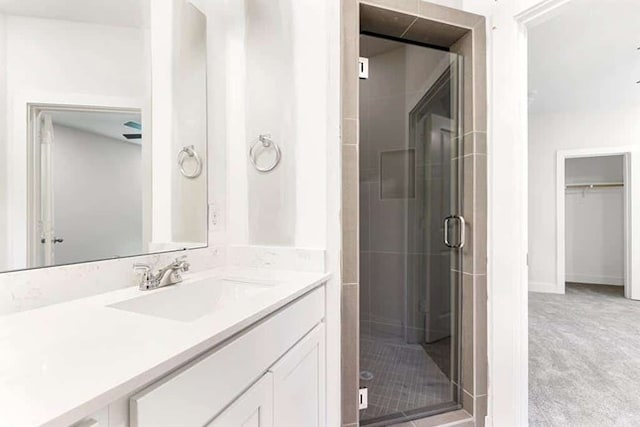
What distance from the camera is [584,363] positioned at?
2.17 m

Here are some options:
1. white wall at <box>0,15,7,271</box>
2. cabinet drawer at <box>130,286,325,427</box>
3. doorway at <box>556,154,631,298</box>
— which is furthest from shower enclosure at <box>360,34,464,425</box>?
doorway at <box>556,154,631,298</box>

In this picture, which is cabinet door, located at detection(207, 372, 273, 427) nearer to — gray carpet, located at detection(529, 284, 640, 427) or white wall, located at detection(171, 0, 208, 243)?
white wall, located at detection(171, 0, 208, 243)

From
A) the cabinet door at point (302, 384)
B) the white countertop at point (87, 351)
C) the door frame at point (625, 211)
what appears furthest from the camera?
the door frame at point (625, 211)

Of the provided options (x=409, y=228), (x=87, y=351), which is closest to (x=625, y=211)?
(x=409, y=228)

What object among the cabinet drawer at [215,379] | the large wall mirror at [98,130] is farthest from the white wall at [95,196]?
the cabinet drawer at [215,379]

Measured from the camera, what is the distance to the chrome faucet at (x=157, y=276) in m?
1.04

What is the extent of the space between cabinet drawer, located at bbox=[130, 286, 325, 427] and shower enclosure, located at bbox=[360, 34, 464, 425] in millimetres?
979

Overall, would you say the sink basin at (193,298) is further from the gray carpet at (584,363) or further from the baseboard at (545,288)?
the baseboard at (545,288)

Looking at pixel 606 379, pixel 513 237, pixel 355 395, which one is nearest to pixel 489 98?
pixel 513 237

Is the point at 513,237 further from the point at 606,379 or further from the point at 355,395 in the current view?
the point at 606,379

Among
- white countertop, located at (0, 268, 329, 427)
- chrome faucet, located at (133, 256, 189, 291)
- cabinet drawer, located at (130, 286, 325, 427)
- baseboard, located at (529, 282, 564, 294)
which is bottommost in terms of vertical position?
baseboard, located at (529, 282, 564, 294)

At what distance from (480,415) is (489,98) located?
5.35ft

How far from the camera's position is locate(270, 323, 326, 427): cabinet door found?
2.98ft

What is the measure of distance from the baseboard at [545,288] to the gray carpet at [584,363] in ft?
1.36
